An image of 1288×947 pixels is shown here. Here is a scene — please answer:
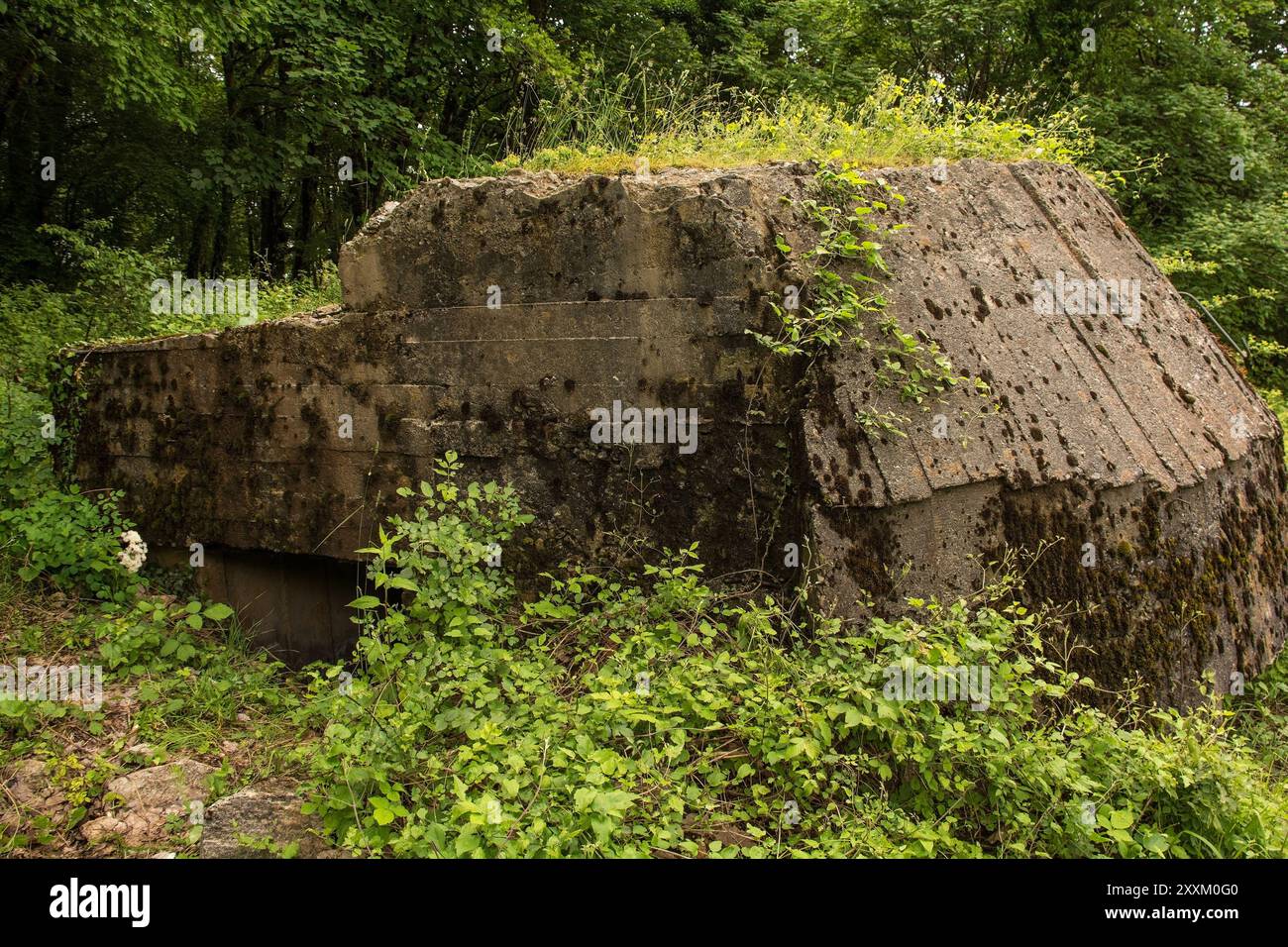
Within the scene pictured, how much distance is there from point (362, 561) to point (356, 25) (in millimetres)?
9120

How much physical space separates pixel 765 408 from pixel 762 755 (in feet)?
5.02

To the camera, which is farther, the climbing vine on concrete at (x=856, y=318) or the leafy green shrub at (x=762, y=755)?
the climbing vine on concrete at (x=856, y=318)

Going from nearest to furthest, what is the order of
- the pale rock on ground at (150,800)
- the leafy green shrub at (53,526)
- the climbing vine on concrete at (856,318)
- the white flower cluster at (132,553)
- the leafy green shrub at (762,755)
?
1. the leafy green shrub at (762,755)
2. the pale rock on ground at (150,800)
3. the climbing vine on concrete at (856,318)
4. the white flower cluster at (132,553)
5. the leafy green shrub at (53,526)

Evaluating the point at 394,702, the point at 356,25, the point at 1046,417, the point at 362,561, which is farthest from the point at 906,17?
the point at 394,702

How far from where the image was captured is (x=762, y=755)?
3.19m

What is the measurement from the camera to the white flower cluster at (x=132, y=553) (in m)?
4.75

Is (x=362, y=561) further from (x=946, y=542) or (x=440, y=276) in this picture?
(x=946, y=542)

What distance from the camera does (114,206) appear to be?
14.5m

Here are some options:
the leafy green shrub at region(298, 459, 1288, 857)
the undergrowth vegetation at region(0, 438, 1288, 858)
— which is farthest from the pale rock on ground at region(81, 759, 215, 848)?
the leafy green shrub at region(298, 459, 1288, 857)

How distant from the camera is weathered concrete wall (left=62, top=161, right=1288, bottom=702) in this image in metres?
3.72

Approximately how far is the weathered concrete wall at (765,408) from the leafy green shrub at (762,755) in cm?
43

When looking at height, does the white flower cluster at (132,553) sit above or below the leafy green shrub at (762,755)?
above

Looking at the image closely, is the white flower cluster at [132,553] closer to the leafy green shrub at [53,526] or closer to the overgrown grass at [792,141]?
the leafy green shrub at [53,526]

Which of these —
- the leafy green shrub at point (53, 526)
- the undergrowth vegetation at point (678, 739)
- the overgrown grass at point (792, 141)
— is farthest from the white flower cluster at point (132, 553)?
the overgrown grass at point (792, 141)
